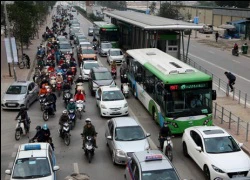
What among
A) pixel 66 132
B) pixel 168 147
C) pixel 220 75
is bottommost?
pixel 220 75

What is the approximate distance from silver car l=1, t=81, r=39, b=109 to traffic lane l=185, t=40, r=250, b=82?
14317 millimetres

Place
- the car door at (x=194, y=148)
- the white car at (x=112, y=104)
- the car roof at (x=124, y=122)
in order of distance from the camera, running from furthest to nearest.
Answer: the white car at (x=112, y=104) < the car roof at (x=124, y=122) < the car door at (x=194, y=148)

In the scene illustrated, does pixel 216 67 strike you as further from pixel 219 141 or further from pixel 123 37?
pixel 219 141

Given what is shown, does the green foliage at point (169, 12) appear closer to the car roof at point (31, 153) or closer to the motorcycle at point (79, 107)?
the motorcycle at point (79, 107)

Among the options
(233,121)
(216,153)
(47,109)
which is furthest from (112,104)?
(216,153)

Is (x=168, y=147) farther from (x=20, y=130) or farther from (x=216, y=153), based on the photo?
(x=20, y=130)

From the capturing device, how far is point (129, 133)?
14.1m

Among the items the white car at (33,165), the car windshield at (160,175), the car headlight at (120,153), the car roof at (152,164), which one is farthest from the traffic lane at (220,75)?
the white car at (33,165)

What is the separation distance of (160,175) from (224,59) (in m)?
29.3

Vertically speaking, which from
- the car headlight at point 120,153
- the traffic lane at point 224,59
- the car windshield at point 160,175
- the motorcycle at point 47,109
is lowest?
the traffic lane at point 224,59

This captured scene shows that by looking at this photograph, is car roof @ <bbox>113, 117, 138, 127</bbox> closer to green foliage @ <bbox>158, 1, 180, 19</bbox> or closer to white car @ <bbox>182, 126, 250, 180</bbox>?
white car @ <bbox>182, 126, 250, 180</bbox>

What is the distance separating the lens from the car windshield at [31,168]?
10703 mm

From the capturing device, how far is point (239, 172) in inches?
450

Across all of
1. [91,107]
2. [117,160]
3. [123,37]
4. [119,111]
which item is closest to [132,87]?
[91,107]
